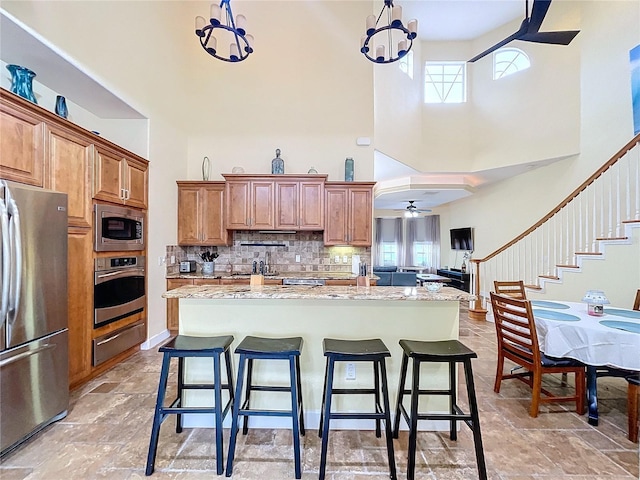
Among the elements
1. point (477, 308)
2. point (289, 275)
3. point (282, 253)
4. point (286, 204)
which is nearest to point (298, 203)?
point (286, 204)

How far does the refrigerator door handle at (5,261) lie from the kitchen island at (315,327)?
38.2 inches

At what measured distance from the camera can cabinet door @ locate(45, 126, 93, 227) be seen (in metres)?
2.42

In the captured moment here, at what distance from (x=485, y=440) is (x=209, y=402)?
6.35 ft

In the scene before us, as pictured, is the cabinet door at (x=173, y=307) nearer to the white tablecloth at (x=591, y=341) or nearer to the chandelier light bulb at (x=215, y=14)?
the chandelier light bulb at (x=215, y=14)

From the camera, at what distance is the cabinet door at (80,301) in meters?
2.61

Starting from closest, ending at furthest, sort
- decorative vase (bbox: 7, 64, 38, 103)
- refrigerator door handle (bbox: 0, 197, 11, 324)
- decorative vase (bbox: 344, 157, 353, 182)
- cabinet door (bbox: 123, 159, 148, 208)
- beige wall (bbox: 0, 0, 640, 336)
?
refrigerator door handle (bbox: 0, 197, 11, 324) → decorative vase (bbox: 7, 64, 38, 103) → cabinet door (bbox: 123, 159, 148, 208) → beige wall (bbox: 0, 0, 640, 336) → decorative vase (bbox: 344, 157, 353, 182)

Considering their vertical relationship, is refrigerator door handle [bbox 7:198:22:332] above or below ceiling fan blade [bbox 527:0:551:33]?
below

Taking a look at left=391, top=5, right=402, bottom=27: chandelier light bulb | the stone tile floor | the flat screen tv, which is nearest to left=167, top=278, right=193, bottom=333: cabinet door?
the stone tile floor

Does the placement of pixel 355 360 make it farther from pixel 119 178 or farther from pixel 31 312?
pixel 119 178

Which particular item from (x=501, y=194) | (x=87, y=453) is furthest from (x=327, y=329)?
(x=501, y=194)

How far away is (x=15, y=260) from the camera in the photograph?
183 centimetres

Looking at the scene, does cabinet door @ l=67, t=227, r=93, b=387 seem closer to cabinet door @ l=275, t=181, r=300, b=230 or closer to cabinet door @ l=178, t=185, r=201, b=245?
cabinet door @ l=178, t=185, r=201, b=245

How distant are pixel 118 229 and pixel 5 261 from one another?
56.8 inches

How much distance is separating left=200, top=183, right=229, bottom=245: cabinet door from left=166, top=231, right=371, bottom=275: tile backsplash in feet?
0.96
